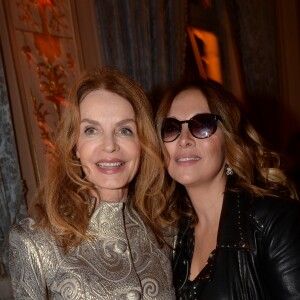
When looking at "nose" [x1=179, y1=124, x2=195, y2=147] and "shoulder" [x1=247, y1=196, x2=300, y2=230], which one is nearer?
"shoulder" [x1=247, y1=196, x2=300, y2=230]

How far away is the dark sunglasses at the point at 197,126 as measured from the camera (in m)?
2.03

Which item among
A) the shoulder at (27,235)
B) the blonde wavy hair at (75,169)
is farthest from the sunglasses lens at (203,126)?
the shoulder at (27,235)

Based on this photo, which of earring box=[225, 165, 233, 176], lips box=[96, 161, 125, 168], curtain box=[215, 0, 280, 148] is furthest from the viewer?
curtain box=[215, 0, 280, 148]

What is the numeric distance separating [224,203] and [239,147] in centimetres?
30

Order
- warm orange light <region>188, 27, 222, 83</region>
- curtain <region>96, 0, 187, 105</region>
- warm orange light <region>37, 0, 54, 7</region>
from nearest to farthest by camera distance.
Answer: warm orange light <region>37, 0, 54, 7</region>, curtain <region>96, 0, 187, 105</region>, warm orange light <region>188, 27, 222, 83</region>

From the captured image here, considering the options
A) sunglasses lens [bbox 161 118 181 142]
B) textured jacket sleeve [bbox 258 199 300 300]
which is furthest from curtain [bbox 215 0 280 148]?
textured jacket sleeve [bbox 258 199 300 300]

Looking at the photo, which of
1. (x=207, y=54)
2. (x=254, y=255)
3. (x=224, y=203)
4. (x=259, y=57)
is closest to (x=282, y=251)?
(x=254, y=255)

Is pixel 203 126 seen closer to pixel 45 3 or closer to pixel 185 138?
pixel 185 138

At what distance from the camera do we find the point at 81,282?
167cm

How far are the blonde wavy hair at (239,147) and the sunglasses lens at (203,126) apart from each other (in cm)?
6

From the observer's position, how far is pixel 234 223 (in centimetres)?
184

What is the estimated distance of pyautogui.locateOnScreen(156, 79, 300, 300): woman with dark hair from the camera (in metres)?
1.70

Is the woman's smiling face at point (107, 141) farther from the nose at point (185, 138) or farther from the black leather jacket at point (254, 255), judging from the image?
the black leather jacket at point (254, 255)

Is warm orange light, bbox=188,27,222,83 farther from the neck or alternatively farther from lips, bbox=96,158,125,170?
lips, bbox=96,158,125,170
